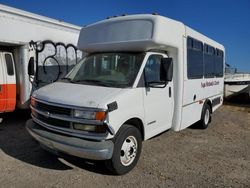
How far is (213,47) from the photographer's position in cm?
879

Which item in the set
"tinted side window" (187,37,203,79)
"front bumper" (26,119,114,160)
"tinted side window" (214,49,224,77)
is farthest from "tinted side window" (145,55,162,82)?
"tinted side window" (214,49,224,77)

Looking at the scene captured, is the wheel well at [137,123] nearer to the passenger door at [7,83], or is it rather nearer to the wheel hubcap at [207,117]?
the wheel hubcap at [207,117]

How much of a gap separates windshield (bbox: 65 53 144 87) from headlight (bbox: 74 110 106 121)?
79cm

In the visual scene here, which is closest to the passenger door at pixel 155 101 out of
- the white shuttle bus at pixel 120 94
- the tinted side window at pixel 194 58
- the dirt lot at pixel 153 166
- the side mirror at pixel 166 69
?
the white shuttle bus at pixel 120 94

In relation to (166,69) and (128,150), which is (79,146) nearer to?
(128,150)

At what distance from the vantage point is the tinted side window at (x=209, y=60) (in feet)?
26.2

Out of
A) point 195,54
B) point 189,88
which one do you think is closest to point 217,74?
point 195,54

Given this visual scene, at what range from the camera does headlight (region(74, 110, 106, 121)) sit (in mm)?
4117

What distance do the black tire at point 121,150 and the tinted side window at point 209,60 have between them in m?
4.08

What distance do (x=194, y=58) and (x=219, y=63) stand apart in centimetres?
311

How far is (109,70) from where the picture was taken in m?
5.24

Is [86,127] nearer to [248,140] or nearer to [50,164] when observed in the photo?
[50,164]

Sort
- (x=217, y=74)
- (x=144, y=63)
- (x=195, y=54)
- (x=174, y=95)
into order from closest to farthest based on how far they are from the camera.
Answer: (x=144, y=63), (x=174, y=95), (x=195, y=54), (x=217, y=74)

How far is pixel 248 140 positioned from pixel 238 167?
2.21 meters
